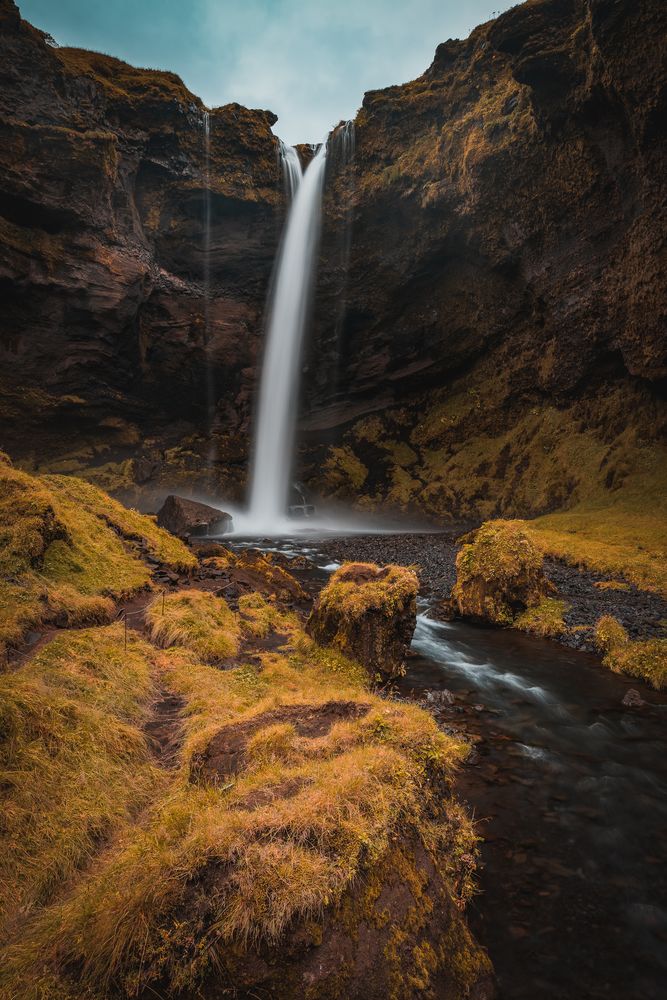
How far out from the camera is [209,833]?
3244 mm

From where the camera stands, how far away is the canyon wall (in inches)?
1129

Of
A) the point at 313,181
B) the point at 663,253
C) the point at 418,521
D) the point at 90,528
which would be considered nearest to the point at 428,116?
the point at 313,181

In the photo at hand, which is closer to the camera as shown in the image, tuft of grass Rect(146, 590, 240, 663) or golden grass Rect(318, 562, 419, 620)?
tuft of grass Rect(146, 590, 240, 663)

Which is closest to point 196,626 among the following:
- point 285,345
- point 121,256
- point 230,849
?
point 230,849

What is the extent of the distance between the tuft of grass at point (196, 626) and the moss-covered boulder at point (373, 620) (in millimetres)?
1786

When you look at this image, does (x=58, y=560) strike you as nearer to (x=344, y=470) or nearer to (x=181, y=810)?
(x=181, y=810)

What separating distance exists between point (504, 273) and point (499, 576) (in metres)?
33.4

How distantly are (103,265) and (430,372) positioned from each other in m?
28.7

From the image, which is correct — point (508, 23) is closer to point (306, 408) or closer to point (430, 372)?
point (430, 372)

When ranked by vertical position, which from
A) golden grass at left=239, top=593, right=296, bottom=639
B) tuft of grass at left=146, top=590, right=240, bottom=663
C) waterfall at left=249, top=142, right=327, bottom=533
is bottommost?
golden grass at left=239, top=593, right=296, bottom=639

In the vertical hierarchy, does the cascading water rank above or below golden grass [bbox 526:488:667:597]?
above

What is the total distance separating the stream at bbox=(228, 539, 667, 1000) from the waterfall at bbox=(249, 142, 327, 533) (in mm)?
33665

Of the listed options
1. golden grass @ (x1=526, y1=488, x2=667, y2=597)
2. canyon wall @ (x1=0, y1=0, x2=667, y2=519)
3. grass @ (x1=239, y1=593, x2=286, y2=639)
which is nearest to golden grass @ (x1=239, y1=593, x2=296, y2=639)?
grass @ (x1=239, y1=593, x2=286, y2=639)

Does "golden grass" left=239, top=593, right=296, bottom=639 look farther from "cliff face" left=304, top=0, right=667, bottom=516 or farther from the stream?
"cliff face" left=304, top=0, right=667, bottom=516
